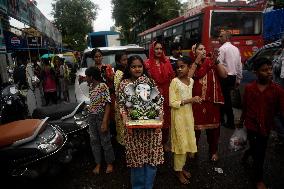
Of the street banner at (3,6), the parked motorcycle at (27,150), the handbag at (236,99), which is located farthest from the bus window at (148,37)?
the parked motorcycle at (27,150)

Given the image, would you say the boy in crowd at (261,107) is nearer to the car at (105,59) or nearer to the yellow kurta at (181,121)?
the yellow kurta at (181,121)

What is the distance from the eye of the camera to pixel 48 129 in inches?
175

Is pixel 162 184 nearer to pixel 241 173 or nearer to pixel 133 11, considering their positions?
pixel 241 173

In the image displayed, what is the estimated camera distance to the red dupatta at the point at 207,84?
4.57 m

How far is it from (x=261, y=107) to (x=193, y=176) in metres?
1.36

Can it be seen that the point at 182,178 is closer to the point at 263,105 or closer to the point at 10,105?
the point at 263,105

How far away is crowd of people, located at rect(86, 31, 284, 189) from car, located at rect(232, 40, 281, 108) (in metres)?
2.44

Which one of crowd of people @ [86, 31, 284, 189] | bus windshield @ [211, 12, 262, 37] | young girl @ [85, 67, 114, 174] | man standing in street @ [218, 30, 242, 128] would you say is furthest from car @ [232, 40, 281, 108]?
bus windshield @ [211, 12, 262, 37]

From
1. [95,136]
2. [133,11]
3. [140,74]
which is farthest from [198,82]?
[133,11]

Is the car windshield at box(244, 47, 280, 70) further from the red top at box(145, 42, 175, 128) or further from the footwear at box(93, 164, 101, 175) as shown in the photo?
the footwear at box(93, 164, 101, 175)

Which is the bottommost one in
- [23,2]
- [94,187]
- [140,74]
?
[94,187]

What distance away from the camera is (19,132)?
159 inches

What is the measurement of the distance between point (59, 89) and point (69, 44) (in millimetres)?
45565

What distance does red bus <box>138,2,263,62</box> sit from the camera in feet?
43.2
